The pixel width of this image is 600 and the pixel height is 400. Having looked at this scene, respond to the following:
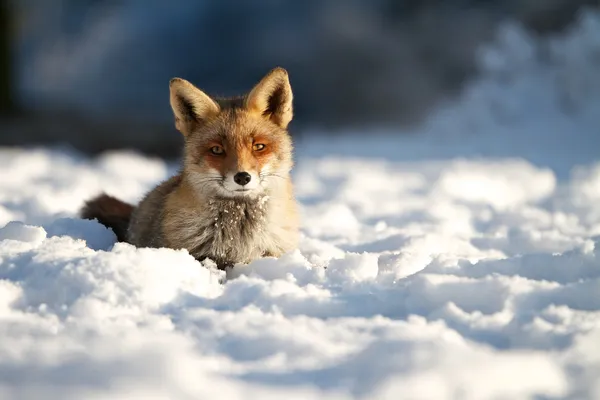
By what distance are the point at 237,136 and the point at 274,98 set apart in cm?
48

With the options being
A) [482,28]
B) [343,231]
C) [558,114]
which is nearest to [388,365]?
[343,231]

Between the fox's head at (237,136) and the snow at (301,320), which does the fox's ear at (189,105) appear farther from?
the snow at (301,320)

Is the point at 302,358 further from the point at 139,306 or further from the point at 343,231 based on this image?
the point at 343,231

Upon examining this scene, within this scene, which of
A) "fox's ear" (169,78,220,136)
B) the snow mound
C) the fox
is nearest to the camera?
the snow mound

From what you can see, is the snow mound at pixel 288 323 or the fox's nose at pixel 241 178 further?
the fox's nose at pixel 241 178

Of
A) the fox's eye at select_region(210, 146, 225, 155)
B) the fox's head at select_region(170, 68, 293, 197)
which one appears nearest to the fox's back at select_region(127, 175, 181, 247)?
the fox's head at select_region(170, 68, 293, 197)

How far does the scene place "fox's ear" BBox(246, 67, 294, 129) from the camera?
4.10 meters

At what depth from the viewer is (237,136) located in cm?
395

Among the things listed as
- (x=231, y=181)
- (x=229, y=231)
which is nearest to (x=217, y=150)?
(x=231, y=181)

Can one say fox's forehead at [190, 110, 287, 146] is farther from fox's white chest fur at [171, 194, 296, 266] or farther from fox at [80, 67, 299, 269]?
fox's white chest fur at [171, 194, 296, 266]

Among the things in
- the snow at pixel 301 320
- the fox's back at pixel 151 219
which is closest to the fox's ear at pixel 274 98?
the fox's back at pixel 151 219

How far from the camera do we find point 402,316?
3000 mm

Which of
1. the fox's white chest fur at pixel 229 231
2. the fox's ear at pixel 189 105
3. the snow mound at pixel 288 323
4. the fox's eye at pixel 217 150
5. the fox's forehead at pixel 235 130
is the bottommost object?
the snow mound at pixel 288 323

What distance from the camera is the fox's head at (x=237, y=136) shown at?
386 centimetres
